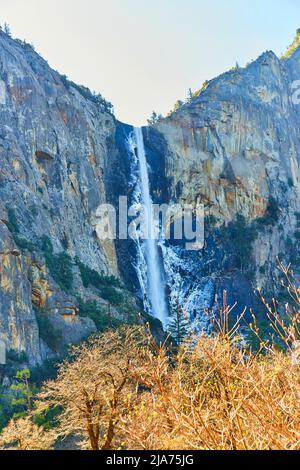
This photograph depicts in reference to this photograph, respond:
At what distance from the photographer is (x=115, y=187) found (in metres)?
49.0

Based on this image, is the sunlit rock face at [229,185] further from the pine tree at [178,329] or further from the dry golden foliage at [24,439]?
the dry golden foliage at [24,439]

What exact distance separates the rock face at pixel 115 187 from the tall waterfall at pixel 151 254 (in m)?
0.98

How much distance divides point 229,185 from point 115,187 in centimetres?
1270

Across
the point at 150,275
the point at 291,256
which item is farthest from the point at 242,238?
the point at 150,275

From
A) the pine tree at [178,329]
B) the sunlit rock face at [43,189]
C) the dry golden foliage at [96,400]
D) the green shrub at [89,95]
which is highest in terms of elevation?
the green shrub at [89,95]

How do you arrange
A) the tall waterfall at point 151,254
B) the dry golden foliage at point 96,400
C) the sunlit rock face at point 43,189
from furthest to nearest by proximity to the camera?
1. the tall waterfall at point 151,254
2. the sunlit rock face at point 43,189
3. the dry golden foliage at point 96,400

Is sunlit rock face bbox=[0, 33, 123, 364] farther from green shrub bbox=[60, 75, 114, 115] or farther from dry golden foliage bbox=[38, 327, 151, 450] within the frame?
dry golden foliage bbox=[38, 327, 151, 450]

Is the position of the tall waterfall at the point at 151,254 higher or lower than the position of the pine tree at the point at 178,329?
higher

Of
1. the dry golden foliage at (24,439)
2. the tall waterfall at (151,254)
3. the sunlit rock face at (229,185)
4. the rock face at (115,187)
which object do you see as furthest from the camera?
the sunlit rock face at (229,185)

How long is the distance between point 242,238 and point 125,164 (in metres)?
14.1

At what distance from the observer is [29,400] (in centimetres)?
2302

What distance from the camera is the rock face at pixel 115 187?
107ft

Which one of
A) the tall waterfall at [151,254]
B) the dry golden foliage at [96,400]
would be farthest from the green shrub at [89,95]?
the dry golden foliage at [96,400]

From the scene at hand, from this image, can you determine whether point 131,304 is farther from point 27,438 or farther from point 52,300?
point 27,438
